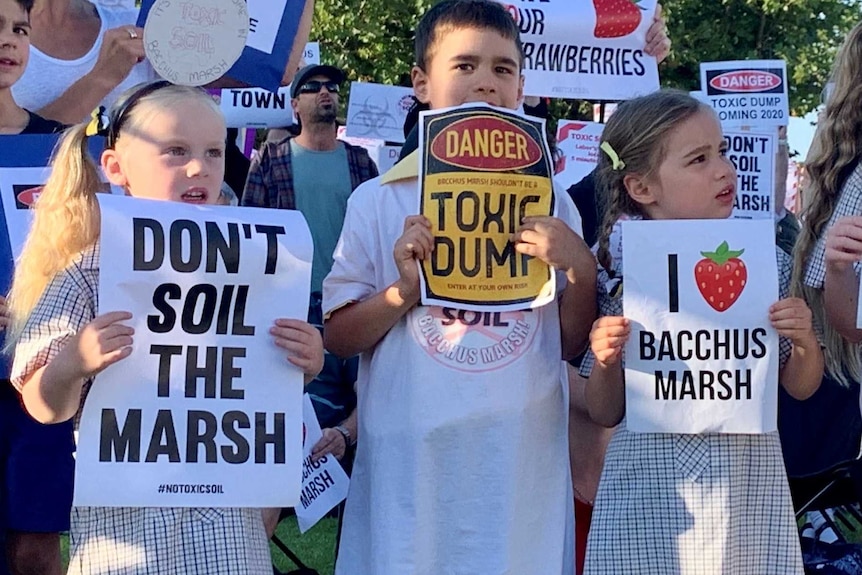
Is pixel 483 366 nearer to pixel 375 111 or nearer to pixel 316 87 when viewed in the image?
pixel 316 87

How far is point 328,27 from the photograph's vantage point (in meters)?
17.8

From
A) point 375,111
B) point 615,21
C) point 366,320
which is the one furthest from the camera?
point 375,111

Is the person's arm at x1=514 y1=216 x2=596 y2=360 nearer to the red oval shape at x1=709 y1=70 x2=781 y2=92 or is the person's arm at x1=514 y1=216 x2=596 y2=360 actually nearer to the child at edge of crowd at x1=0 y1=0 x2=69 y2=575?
the child at edge of crowd at x1=0 y1=0 x2=69 y2=575

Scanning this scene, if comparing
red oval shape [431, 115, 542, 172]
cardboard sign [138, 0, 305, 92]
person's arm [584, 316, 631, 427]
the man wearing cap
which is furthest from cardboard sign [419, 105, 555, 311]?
the man wearing cap

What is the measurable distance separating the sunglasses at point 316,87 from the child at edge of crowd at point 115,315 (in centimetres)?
436

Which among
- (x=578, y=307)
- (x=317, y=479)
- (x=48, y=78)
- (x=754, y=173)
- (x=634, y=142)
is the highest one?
(x=754, y=173)

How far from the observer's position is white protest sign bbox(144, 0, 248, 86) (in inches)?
118

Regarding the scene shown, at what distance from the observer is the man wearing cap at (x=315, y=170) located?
21.6 ft

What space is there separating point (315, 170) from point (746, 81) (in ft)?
9.69

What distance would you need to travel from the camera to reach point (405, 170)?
9.57 ft

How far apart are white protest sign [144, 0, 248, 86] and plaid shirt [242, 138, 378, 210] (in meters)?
3.31

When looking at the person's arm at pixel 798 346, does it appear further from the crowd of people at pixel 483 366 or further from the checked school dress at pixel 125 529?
the checked school dress at pixel 125 529

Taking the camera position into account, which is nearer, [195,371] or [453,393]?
[195,371]

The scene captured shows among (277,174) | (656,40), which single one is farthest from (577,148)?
(656,40)
